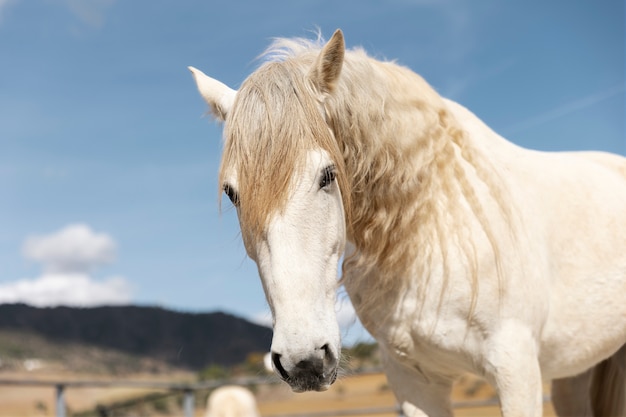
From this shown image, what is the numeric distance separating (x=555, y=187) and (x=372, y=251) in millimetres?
1001

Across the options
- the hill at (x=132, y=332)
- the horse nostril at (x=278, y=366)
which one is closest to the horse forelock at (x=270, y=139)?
the horse nostril at (x=278, y=366)

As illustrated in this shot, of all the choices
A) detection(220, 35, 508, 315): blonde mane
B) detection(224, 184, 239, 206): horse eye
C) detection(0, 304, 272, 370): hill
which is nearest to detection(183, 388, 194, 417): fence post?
detection(220, 35, 508, 315): blonde mane

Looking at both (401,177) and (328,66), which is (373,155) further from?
(328,66)

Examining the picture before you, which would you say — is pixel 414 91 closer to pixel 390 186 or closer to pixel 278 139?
pixel 390 186

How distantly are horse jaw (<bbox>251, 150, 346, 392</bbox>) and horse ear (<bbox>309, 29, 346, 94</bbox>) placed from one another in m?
0.29

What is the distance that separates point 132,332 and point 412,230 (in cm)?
5069

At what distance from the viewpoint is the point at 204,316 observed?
5044 centimetres

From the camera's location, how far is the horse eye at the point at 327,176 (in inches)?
78.9

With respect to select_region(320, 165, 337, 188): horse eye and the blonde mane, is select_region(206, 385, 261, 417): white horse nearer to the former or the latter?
the blonde mane

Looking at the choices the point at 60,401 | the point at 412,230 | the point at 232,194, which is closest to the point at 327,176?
the point at 232,194

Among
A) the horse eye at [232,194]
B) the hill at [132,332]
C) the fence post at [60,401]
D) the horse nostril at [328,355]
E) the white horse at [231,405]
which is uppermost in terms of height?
the hill at [132,332]

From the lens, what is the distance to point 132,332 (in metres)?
50.4

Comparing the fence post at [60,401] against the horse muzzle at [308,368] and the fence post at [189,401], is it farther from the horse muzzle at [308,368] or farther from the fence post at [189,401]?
the horse muzzle at [308,368]

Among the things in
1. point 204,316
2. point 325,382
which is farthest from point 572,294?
point 204,316
